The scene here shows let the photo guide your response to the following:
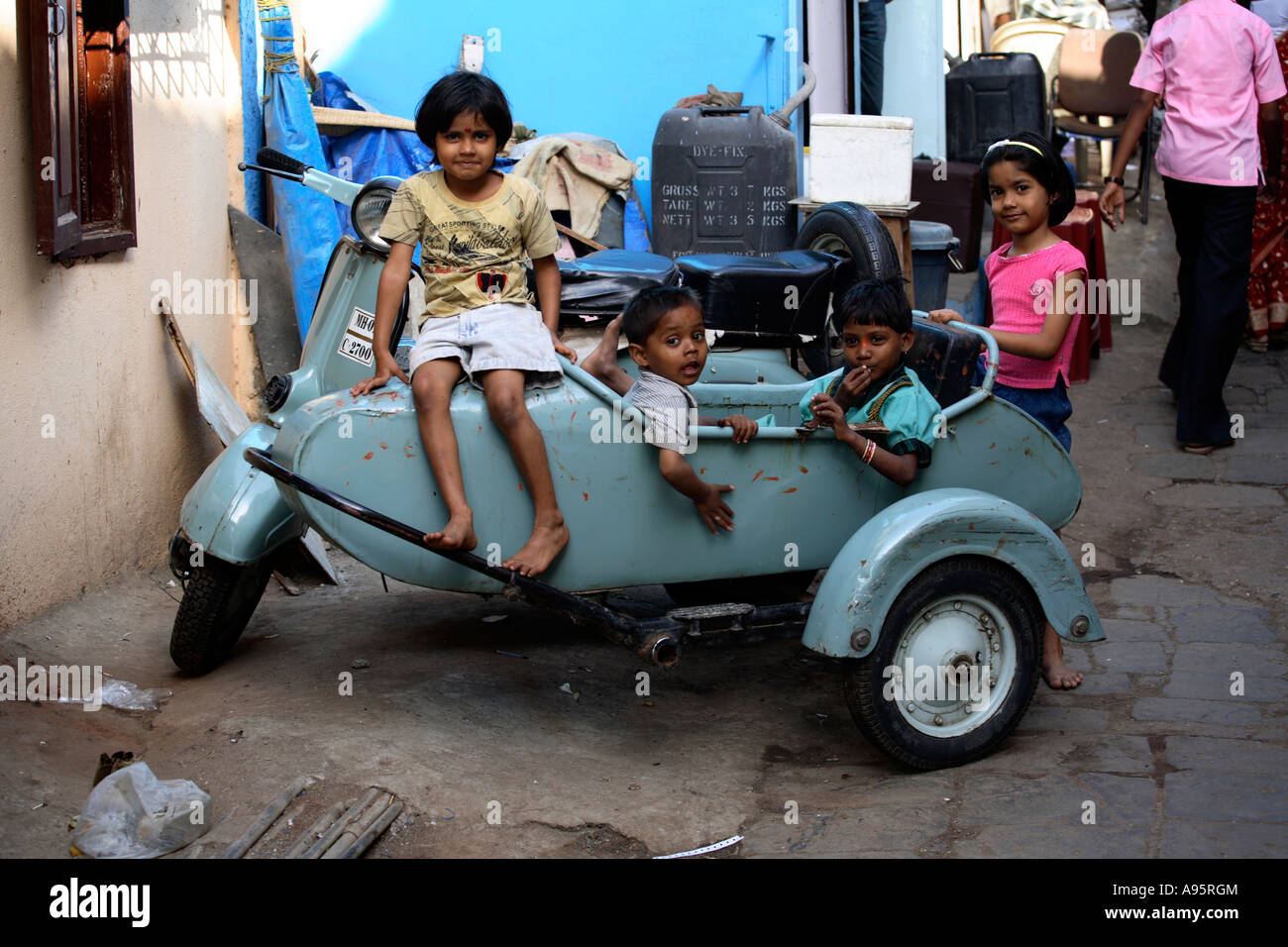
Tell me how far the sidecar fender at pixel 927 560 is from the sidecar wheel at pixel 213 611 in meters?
1.64

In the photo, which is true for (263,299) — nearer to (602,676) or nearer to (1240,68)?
(602,676)

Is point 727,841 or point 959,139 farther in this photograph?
point 959,139

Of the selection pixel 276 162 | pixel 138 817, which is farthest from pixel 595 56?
pixel 138 817

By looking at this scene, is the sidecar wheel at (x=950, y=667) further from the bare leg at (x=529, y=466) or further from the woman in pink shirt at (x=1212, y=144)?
the woman in pink shirt at (x=1212, y=144)

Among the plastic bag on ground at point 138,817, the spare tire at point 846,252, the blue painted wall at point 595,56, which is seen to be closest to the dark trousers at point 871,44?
the blue painted wall at point 595,56

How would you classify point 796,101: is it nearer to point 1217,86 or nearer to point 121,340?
point 1217,86

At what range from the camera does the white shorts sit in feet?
9.99

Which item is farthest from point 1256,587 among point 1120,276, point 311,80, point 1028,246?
point 311,80

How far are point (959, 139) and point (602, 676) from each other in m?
6.89

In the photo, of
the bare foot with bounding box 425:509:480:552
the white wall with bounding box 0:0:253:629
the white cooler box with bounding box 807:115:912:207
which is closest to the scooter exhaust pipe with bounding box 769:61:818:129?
the white cooler box with bounding box 807:115:912:207

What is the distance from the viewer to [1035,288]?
3654 millimetres

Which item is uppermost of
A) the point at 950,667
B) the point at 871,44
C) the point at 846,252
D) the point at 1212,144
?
the point at 871,44

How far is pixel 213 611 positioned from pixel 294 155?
3.04m

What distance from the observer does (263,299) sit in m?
5.71
